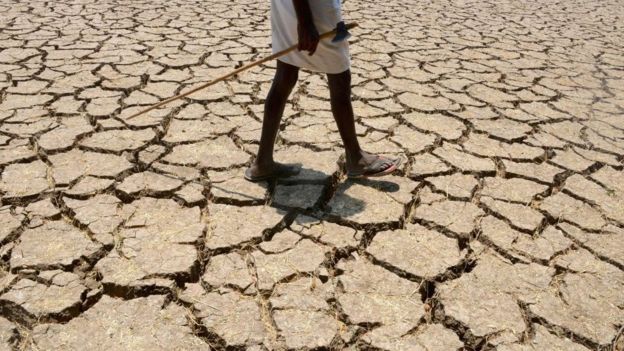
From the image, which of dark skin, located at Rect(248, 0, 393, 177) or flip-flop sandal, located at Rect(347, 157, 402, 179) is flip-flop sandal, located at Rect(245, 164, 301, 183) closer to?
dark skin, located at Rect(248, 0, 393, 177)

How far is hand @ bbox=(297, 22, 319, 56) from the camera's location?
1.67m

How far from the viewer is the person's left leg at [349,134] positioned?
6.15 feet

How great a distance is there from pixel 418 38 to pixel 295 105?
2.00 metres

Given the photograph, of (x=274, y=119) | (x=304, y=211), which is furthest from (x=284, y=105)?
(x=304, y=211)

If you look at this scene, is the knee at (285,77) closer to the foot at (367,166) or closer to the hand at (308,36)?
the hand at (308,36)

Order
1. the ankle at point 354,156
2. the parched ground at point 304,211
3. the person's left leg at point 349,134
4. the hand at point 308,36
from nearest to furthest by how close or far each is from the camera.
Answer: the parched ground at point 304,211 → the hand at point 308,36 → the person's left leg at point 349,134 → the ankle at point 354,156

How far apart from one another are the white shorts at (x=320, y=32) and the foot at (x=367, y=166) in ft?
1.27

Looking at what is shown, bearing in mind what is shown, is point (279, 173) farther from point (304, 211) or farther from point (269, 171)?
point (304, 211)

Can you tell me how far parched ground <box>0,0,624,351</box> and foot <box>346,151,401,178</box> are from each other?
61mm

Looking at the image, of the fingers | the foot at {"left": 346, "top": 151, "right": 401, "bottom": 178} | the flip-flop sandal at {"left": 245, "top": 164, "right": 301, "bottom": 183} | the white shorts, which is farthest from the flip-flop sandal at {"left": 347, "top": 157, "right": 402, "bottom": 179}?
the fingers

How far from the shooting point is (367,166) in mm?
2062

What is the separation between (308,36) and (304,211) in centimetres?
62

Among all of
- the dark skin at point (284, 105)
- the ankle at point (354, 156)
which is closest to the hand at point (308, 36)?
the dark skin at point (284, 105)

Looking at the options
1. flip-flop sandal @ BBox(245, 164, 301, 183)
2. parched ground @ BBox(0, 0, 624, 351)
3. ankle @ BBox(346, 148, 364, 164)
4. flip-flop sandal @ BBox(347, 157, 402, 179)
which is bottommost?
parched ground @ BBox(0, 0, 624, 351)
